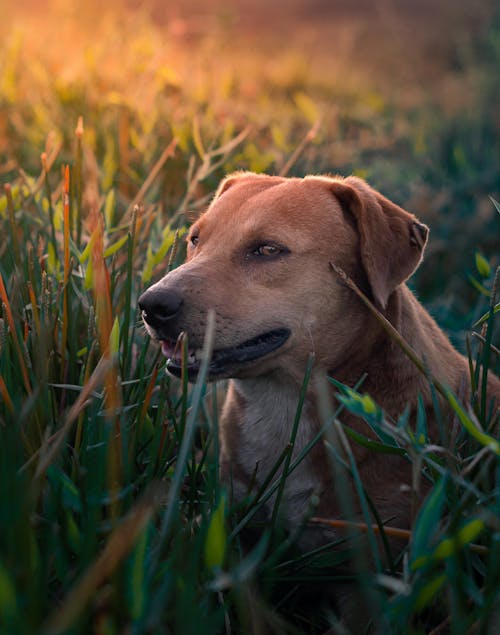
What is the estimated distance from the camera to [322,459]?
218 cm

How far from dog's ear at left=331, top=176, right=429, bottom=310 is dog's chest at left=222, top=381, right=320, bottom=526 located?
456mm

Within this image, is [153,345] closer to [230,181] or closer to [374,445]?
[230,181]

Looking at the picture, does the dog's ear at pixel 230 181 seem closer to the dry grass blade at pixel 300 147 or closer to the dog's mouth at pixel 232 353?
the dry grass blade at pixel 300 147

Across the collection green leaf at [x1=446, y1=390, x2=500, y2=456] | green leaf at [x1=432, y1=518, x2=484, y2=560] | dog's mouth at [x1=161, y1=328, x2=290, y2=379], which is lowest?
dog's mouth at [x1=161, y1=328, x2=290, y2=379]

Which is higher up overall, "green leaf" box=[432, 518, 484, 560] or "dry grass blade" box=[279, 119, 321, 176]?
"dry grass blade" box=[279, 119, 321, 176]

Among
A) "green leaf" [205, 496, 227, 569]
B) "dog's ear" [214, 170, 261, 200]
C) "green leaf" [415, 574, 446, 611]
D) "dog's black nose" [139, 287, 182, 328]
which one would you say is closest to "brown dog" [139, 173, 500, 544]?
"dog's black nose" [139, 287, 182, 328]

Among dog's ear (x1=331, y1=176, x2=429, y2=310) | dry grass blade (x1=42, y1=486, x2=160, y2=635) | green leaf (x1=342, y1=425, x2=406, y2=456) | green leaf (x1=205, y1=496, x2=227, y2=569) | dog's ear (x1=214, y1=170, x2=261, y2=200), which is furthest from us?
dog's ear (x1=214, y1=170, x2=261, y2=200)

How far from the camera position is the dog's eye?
7.53 feet

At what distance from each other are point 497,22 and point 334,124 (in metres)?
4.22

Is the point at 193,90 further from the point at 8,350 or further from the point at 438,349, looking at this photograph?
the point at 8,350

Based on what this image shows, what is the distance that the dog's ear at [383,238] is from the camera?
222 centimetres

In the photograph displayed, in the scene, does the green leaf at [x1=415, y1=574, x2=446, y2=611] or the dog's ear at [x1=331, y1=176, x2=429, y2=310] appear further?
the dog's ear at [x1=331, y1=176, x2=429, y2=310]

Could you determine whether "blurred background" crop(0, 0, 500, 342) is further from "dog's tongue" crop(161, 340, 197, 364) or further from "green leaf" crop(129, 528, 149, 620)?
"green leaf" crop(129, 528, 149, 620)

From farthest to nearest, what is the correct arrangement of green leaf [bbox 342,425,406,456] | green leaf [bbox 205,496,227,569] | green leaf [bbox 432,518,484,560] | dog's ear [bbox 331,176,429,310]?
dog's ear [bbox 331,176,429,310] → green leaf [bbox 342,425,406,456] → green leaf [bbox 432,518,484,560] → green leaf [bbox 205,496,227,569]
